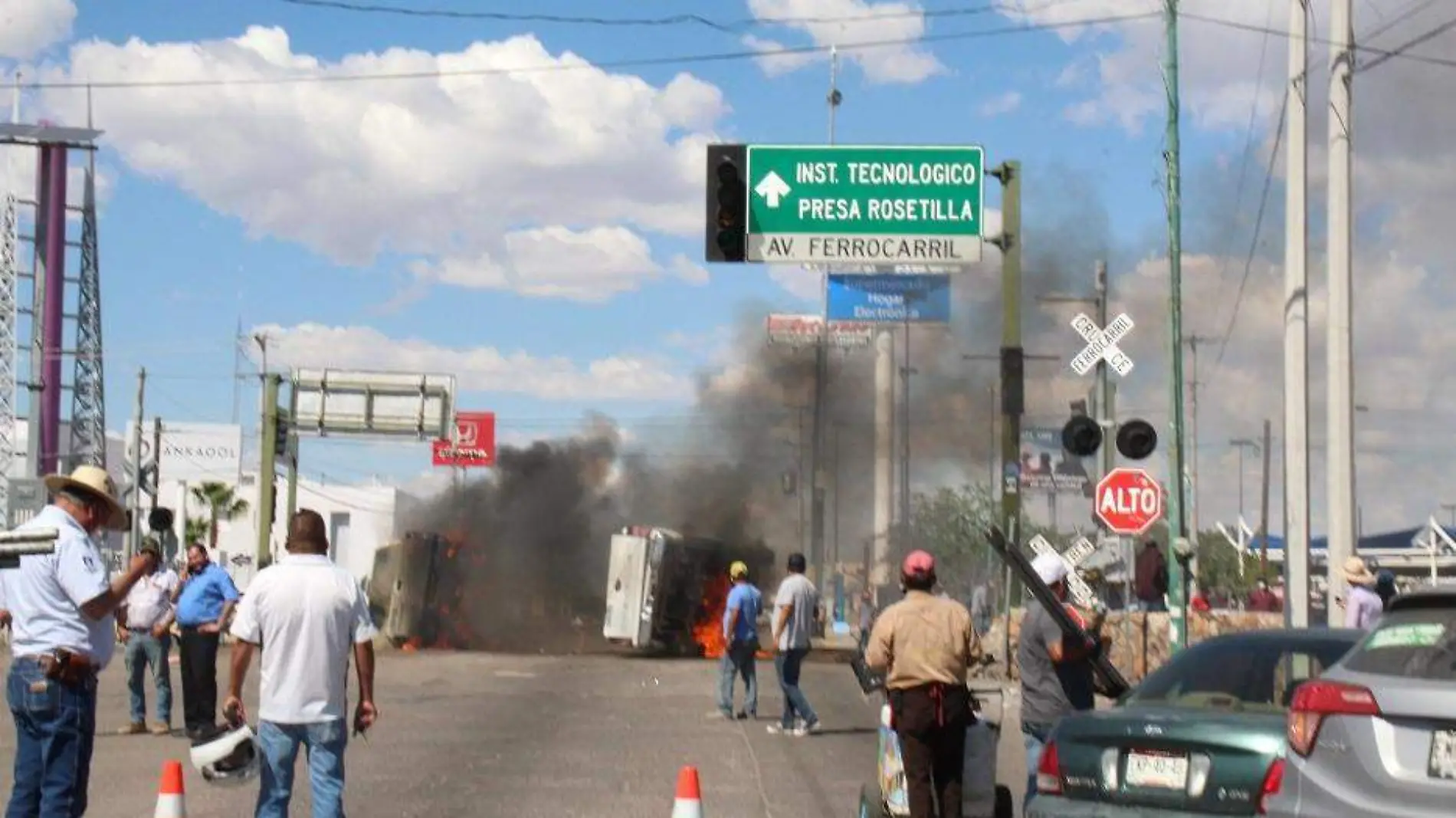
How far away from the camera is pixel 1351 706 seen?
675 centimetres

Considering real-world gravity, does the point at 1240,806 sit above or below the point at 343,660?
below

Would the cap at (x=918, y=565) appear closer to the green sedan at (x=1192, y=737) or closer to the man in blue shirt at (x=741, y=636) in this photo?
the green sedan at (x=1192, y=737)

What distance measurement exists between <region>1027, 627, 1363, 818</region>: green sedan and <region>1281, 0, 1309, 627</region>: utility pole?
10.8 meters

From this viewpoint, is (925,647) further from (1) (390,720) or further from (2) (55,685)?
(1) (390,720)

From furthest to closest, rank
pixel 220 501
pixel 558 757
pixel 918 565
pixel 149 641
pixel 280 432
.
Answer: pixel 220 501
pixel 280 432
pixel 149 641
pixel 558 757
pixel 918 565

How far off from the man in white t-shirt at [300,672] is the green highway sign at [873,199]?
1236 cm

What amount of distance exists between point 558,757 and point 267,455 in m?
24.2

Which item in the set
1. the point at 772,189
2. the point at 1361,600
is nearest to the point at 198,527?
the point at 772,189

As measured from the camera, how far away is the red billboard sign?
68.8 m

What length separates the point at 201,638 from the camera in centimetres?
1689

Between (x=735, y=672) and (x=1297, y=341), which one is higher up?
(x=1297, y=341)

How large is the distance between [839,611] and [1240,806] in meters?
59.0

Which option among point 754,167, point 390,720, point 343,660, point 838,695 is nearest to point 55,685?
point 343,660

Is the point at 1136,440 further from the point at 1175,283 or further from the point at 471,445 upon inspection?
the point at 471,445
